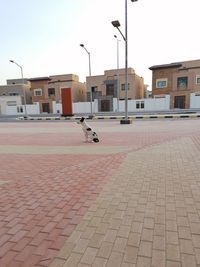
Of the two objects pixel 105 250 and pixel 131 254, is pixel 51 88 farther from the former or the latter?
pixel 131 254

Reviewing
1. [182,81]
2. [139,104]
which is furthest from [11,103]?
[182,81]

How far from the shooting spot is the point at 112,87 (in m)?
48.2

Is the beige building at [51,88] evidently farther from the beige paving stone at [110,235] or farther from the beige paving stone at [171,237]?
the beige paving stone at [171,237]

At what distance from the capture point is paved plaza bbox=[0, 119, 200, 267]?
2.52m

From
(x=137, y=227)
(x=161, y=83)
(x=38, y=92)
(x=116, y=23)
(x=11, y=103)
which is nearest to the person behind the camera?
(x=137, y=227)

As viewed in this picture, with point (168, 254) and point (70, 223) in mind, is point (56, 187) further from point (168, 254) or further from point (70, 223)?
point (168, 254)

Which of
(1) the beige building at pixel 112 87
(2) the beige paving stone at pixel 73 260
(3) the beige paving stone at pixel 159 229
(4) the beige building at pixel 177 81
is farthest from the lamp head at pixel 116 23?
(1) the beige building at pixel 112 87

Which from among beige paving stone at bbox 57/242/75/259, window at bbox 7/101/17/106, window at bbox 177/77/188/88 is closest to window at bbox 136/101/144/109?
window at bbox 177/77/188/88

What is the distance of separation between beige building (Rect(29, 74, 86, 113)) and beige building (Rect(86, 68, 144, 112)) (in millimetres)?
6034

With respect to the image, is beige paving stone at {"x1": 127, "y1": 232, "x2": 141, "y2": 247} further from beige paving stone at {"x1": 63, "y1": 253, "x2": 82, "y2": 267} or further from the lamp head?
the lamp head

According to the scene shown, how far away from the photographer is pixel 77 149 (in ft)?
27.9

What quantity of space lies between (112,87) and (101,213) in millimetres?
46265

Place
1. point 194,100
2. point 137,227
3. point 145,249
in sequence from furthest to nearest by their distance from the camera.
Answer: point 194,100, point 137,227, point 145,249

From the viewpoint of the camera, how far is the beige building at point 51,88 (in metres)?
52.2
